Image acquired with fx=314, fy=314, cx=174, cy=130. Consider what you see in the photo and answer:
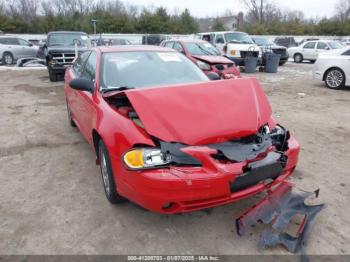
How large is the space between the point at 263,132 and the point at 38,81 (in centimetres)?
1050

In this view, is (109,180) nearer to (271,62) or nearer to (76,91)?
(76,91)

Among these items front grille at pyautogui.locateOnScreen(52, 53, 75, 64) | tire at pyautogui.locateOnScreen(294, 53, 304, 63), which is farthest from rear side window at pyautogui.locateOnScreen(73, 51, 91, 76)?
tire at pyautogui.locateOnScreen(294, 53, 304, 63)

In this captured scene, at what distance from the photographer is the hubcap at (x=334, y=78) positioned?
32.8ft

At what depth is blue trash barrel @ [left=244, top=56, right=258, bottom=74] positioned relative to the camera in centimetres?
1420

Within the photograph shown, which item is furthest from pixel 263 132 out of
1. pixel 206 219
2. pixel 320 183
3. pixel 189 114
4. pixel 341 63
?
pixel 341 63

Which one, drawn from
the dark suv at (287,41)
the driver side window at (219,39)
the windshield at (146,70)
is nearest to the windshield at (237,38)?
the driver side window at (219,39)

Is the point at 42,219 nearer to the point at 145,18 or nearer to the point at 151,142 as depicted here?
the point at 151,142

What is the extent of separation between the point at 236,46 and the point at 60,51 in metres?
8.04

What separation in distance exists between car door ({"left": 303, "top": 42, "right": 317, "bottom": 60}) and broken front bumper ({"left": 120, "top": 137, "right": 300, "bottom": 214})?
762 inches

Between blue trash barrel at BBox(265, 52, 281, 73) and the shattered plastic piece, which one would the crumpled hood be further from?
blue trash barrel at BBox(265, 52, 281, 73)

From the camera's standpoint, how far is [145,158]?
101 inches

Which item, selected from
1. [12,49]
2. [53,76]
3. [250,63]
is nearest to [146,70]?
[53,76]

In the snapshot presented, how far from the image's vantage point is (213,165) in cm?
248

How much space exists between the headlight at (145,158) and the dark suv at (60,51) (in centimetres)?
947
